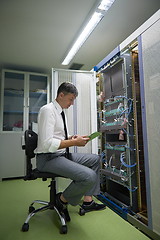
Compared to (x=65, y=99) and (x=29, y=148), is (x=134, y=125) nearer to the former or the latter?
(x=65, y=99)

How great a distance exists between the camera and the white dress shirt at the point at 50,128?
1.34 m

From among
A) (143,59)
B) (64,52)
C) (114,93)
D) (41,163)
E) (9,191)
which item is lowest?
(9,191)

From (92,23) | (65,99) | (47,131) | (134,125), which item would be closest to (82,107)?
(65,99)

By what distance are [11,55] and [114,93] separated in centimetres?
215

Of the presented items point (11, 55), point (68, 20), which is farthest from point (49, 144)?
point (11, 55)

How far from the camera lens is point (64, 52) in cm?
289

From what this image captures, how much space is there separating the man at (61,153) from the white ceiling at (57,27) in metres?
1.04

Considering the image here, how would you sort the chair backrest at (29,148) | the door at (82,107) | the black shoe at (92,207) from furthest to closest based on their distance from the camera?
the door at (82,107), the black shoe at (92,207), the chair backrest at (29,148)

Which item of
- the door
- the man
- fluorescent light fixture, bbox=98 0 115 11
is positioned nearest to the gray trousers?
the man

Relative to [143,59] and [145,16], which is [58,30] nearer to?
[145,16]

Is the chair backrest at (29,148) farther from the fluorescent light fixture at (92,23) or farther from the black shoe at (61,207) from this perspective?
the fluorescent light fixture at (92,23)

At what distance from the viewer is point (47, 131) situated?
1362 millimetres

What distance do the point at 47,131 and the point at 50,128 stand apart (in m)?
0.04

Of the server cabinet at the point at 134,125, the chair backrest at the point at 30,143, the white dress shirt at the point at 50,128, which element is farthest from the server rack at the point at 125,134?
the chair backrest at the point at 30,143
